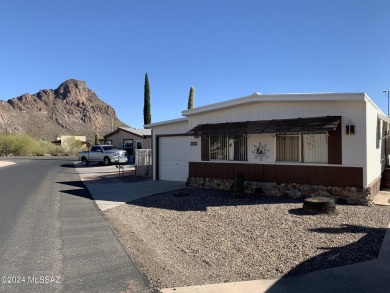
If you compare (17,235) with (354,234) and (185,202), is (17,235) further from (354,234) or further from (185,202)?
(354,234)

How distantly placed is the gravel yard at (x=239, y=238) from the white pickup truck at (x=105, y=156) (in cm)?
2004

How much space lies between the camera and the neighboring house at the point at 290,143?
10430 millimetres

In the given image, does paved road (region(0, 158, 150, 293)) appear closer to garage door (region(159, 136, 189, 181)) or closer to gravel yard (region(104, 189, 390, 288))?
gravel yard (region(104, 189, 390, 288))

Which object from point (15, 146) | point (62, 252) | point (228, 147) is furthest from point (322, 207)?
point (15, 146)

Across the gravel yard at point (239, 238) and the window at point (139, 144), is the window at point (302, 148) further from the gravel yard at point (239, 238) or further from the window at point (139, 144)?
the window at point (139, 144)

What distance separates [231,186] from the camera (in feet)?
41.5

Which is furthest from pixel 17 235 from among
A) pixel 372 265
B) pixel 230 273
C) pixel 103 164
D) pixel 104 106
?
pixel 104 106

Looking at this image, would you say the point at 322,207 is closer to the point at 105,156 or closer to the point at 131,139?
the point at 105,156

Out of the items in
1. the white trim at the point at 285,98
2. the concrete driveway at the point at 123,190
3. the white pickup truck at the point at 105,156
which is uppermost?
the white trim at the point at 285,98

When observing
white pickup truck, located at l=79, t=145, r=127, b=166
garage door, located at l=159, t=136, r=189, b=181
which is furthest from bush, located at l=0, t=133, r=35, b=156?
garage door, located at l=159, t=136, r=189, b=181

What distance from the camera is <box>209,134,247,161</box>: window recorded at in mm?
12992

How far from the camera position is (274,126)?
11547 millimetres

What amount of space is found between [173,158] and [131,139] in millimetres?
21768

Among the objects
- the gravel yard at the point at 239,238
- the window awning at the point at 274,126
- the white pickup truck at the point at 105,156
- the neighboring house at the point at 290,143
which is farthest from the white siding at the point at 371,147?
the white pickup truck at the point at 105,156
